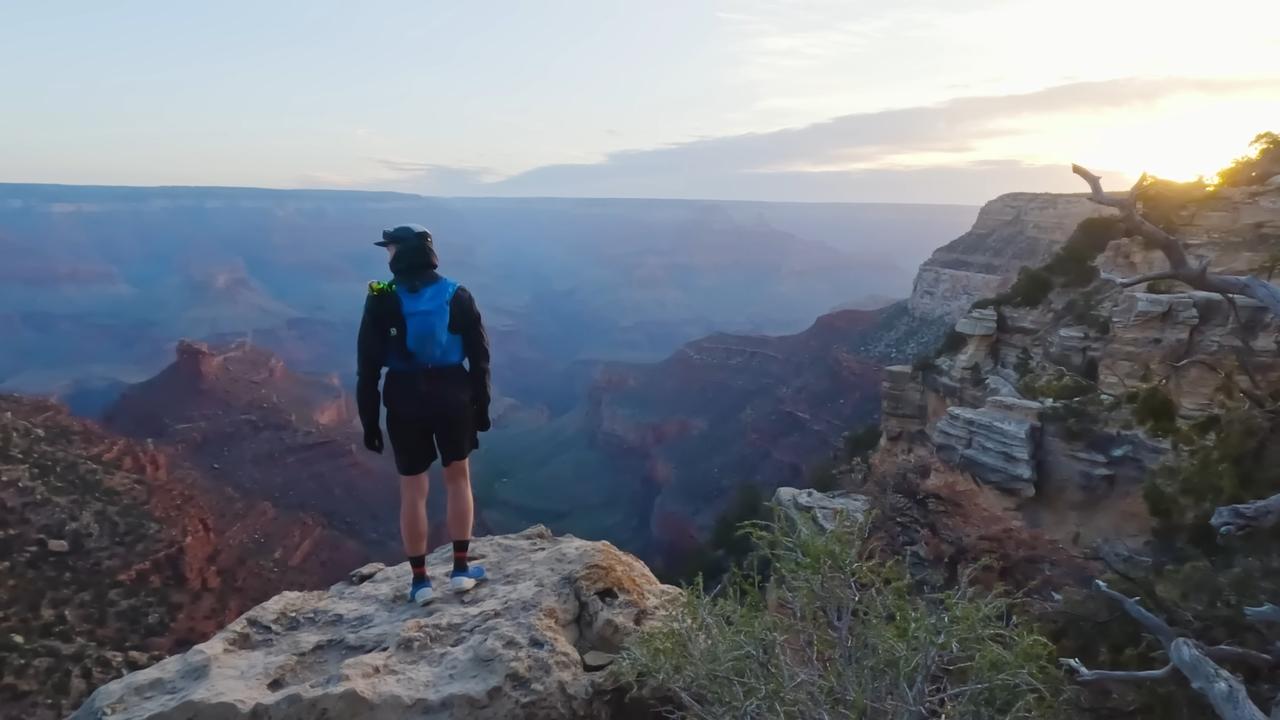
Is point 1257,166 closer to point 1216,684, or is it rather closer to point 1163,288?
point 1163,288

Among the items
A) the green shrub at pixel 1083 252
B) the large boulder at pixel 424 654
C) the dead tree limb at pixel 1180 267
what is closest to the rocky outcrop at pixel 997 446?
the green shrub at pixel 1083 252

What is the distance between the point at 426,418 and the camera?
3936mm

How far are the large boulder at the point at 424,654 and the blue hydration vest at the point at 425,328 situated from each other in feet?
4.03

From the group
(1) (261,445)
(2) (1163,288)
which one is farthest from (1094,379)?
(1) (261,445)

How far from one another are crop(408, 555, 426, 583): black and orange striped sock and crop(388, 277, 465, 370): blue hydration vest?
3.39ft

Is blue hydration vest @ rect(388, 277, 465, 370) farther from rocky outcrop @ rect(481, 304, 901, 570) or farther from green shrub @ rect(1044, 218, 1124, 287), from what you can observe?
rocky outcrop @ rect(481, 304, 901, 570)

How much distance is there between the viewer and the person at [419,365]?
390cm

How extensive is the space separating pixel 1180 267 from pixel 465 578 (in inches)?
148

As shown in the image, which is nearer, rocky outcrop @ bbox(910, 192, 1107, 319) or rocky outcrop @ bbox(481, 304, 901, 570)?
rocky outcrop @ bbox(910, 192, 1107, 319)

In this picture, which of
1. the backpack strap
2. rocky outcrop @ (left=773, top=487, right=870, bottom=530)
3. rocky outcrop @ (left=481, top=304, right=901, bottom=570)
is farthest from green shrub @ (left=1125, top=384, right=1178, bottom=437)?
rocky outcrop @ (left=481, top=304, right=901, bottom=570)

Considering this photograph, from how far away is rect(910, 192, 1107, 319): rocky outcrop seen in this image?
108 feet

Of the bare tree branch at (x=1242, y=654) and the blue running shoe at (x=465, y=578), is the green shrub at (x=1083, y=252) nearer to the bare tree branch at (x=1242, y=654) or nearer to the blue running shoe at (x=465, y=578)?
the bare tree branch at (x=1242, y=654)

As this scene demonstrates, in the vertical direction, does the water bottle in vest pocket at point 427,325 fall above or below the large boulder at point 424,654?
above

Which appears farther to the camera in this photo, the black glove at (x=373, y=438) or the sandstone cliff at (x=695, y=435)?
the sandstone cliff at (x=695, y=435)
